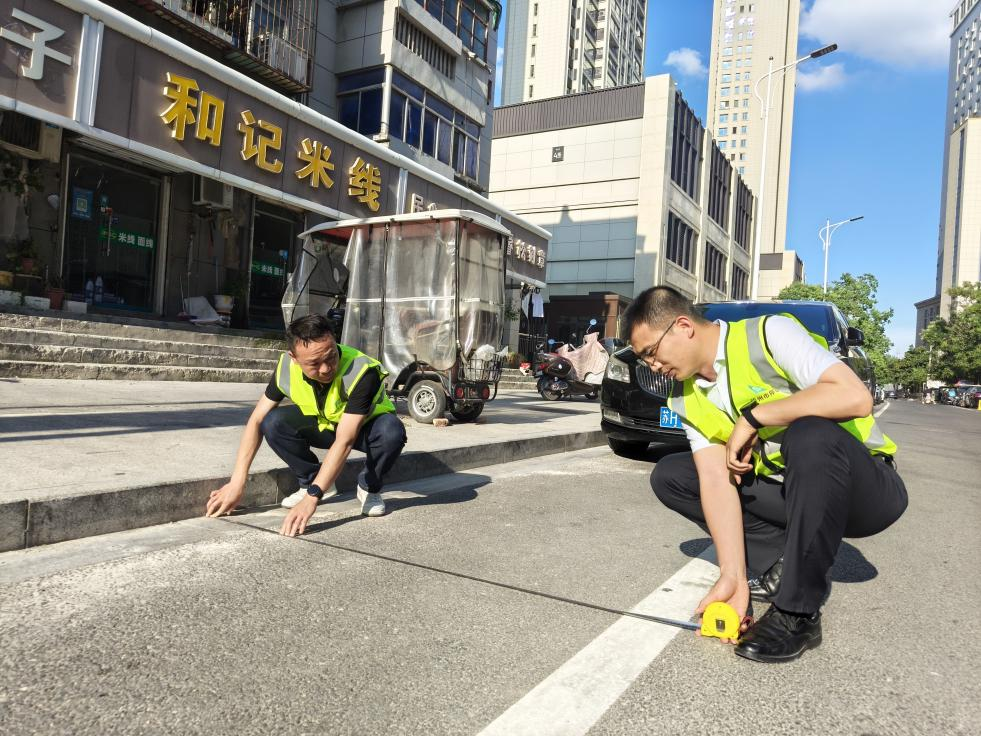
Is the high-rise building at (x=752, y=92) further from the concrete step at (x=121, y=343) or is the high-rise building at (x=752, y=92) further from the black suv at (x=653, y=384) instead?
the black suv at (x=653, y=384)

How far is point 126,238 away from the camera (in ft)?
41.4

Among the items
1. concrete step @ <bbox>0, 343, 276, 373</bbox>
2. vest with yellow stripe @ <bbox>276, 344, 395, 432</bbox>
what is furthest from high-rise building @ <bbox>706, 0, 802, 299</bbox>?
vest with yellow stripe @ <bbox>276, 344, 395, 432</bbox>

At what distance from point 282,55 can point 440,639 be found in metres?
15.6

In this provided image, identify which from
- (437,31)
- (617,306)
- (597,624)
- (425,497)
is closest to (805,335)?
(597,624)

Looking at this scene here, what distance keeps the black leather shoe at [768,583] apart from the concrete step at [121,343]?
27.2ft

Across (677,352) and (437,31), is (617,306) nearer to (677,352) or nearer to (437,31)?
(437,31)

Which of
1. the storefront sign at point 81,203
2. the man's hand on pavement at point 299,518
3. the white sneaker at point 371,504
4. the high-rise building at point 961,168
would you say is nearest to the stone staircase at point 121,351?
the storefront sign at point 81,203

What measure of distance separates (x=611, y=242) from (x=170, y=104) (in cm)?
2310

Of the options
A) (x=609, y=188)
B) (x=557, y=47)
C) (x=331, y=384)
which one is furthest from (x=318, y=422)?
(x=557, y=47)

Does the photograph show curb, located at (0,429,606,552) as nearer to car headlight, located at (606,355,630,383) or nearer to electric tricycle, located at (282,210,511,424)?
car headlight, located at (606,355,630,383)

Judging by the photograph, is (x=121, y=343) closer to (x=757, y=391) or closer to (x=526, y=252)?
(x=757, y=391)

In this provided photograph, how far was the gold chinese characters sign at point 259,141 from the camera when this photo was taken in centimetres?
1077

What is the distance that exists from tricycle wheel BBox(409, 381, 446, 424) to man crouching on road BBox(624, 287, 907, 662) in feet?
16.3

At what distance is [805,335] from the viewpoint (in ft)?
7.41
